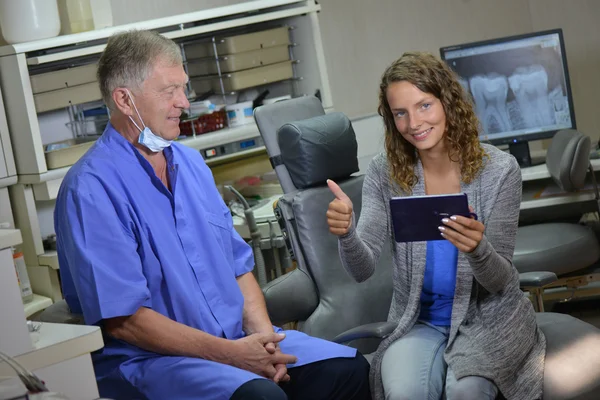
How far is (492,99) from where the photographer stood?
364cm

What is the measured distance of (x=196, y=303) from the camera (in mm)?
2172

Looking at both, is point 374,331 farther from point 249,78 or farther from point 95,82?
point 249,78

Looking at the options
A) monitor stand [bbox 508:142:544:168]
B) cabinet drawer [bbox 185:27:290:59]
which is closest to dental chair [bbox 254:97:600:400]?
cabinet drawer [bbox 185:27:290:59]

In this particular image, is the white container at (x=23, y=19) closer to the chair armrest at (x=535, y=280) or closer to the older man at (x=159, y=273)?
the older man at (x=159, y=273)

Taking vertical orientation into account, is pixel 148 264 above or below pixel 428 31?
below

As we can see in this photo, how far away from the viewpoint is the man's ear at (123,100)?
222 centimetres

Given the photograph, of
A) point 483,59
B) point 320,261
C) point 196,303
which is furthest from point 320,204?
point 483,59

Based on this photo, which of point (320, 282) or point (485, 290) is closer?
point (485, 290)

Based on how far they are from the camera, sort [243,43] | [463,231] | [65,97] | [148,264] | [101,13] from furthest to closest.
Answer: [243,43]
[101,13]
[65,97]
[148,264]
[463,231]

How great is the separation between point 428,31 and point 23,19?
7.81ft

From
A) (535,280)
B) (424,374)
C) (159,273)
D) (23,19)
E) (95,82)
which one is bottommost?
(424,374)

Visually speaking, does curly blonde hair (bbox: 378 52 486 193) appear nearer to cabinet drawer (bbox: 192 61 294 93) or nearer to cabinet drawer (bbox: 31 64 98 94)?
cabinet drawer (bbox: 31 64 98 94)

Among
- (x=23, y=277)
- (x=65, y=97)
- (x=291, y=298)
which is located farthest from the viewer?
(x=65, y=97)

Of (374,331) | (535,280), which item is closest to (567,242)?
(535,280)
